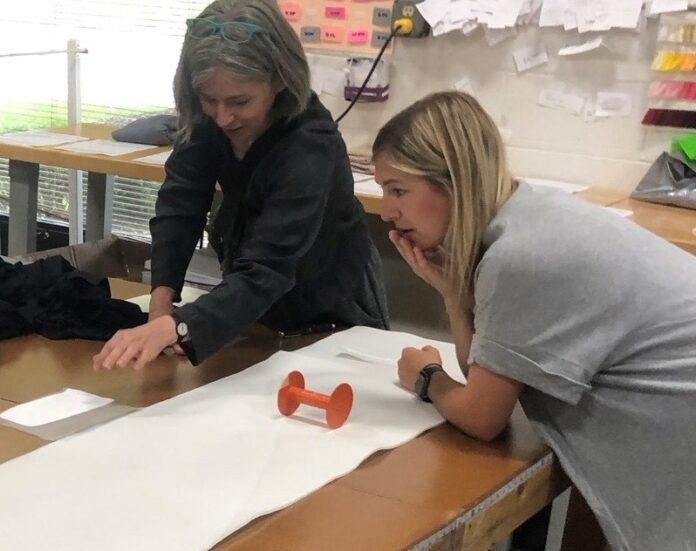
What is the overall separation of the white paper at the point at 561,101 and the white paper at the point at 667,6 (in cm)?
30

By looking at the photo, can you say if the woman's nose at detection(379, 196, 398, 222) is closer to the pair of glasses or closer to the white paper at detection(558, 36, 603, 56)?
the pair of glasses

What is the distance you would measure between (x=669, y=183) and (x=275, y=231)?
131 centimetres

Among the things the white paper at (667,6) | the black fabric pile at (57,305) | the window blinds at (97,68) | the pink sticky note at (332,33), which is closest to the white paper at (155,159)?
the pink sticky note at (332,33)

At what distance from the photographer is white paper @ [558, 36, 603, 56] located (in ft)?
8.05

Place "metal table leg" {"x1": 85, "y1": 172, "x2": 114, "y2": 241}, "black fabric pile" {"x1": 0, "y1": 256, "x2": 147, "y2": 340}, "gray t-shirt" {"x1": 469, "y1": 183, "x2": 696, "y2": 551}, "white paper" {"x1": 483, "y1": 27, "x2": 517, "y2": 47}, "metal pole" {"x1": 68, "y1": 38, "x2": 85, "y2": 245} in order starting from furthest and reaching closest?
"metal pole" {"x1": 68, "y1": 38, "x2": 85, "y2": 245} < "metal table leg" {"x1": 85, "y1": 172, "x2": 114, "y2": 241} < "white paper" {"x1": 483, "y1": 27, "x2": 517, "y2": 47} < "black fabric pile" {"x1": 0, "y1": 256, "x2": 147, "y2": 340} < "gray t-shirt" {"x1": 469, "y1": 183, "x2": 696, "y2": 551}

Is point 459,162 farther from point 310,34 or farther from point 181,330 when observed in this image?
point 310,34

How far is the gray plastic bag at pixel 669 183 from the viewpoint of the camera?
2.29 meters

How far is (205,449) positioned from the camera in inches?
43.8

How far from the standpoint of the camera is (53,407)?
1.23 meters

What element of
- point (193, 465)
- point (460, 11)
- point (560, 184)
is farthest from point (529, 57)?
point (193, 465)

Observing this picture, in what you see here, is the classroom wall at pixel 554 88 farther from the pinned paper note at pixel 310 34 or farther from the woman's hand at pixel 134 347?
the woman's hand at pixel 134 347

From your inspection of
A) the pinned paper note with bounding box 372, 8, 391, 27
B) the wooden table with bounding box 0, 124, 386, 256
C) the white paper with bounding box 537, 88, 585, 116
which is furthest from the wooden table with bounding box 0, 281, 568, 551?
the pinned paper note with bounding box 372, 8, 391, 27

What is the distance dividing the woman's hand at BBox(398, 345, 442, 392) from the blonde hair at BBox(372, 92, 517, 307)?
16 cm

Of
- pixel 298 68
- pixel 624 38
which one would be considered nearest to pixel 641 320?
pixel 298 68
